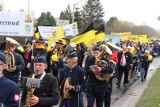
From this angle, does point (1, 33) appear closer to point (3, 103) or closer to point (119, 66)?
point (119, 66)

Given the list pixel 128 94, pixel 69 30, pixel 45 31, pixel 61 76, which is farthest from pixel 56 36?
pixel 61 76

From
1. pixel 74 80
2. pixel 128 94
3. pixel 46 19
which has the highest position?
pixel 46 19

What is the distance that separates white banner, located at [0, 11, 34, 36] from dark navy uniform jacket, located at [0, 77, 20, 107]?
902 centimetres

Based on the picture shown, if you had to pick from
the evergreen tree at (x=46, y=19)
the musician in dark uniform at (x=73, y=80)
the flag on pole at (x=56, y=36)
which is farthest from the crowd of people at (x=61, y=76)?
the evergreen tree at (x=46, y=19)

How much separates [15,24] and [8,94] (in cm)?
917

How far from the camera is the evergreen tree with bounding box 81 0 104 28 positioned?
84.6 m

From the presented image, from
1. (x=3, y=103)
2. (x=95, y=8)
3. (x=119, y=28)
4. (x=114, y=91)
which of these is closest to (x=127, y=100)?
(x=114, y=91)

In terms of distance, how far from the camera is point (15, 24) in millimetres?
13094

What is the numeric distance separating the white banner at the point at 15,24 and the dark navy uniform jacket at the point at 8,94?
29.6ft

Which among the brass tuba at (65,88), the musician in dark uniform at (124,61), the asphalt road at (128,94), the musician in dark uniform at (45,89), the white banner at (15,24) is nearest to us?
the musician in dark uniform at (45,89)

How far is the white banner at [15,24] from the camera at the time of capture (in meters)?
13.0

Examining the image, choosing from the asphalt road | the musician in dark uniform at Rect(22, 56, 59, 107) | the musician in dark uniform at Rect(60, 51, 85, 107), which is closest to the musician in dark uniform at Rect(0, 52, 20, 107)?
the musician in dark uniform at Rect(22, 56, 59, 107)

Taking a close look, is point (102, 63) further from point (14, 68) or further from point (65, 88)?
point (14, 68)

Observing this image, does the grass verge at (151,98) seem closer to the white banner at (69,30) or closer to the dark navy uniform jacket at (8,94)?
the white banner at (69,30)
